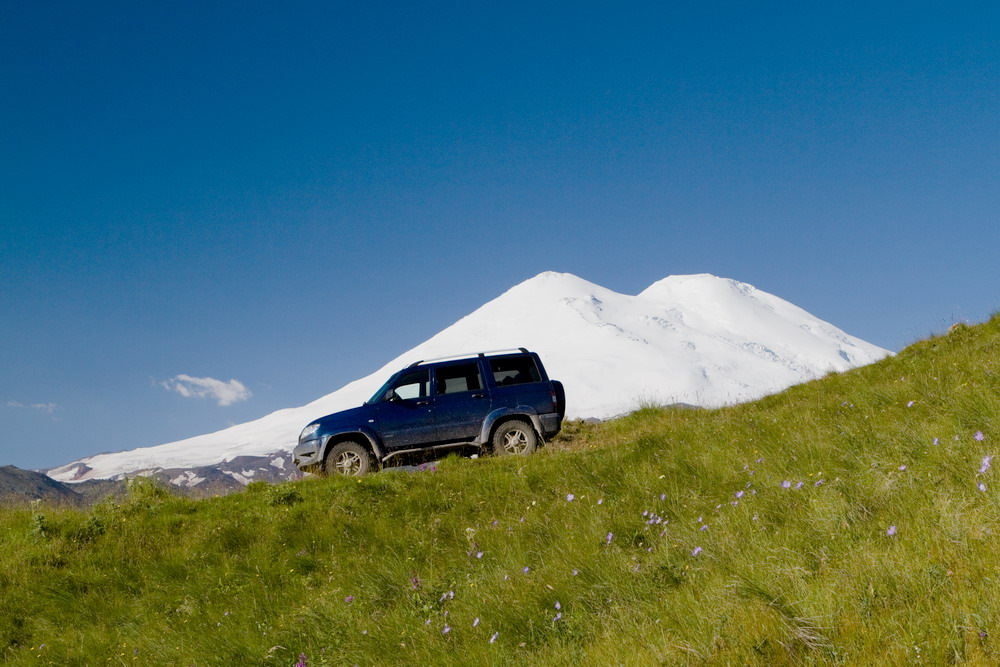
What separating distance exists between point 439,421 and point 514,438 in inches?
69.7

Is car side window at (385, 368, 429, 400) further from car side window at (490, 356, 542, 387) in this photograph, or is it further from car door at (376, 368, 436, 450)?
car side window at (490, 356, 542, 387)

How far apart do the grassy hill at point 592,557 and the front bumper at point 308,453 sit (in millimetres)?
1740

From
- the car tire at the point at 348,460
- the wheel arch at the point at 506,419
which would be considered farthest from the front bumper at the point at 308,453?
the wheel arch at the point at 506,419

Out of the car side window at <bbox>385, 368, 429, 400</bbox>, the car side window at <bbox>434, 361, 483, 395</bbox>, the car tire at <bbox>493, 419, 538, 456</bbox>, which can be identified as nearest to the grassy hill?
the car tire at <bbox>493, 419, 538, 456</bbox>

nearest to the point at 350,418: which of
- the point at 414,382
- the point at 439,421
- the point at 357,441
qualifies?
the point at 357,441

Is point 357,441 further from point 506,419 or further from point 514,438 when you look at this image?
point 514,438

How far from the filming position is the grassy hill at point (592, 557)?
11.1 feet

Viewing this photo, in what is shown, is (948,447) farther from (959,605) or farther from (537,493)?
(537,493)

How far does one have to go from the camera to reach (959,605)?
295 centimetres

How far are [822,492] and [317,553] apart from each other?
23.1 feet

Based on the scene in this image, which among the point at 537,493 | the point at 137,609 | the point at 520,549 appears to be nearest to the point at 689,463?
the point at 537,493

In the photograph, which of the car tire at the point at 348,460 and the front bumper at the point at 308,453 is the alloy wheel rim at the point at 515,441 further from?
the front bumper at the point at 308,453

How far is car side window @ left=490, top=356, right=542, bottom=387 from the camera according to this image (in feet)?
49.8

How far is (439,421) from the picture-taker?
14.6m
